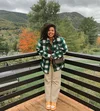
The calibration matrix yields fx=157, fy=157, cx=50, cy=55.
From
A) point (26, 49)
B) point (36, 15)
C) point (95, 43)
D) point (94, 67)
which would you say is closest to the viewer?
point (94, 67)

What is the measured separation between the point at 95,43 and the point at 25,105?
1202 inches

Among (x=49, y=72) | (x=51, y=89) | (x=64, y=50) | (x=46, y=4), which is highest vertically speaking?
(x=46, y=4)

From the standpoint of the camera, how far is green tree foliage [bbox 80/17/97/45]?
97.3 feet

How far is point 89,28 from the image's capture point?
3023 centimetres

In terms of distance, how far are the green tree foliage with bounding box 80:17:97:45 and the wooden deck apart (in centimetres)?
2825

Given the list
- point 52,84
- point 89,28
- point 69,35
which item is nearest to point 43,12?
point 69,35

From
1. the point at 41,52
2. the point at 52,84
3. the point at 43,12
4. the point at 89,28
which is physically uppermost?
the point at 43,12

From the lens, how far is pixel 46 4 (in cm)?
2294

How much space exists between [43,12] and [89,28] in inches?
461

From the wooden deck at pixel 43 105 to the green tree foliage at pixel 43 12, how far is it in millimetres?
19498

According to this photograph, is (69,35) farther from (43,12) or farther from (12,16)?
(12,16)

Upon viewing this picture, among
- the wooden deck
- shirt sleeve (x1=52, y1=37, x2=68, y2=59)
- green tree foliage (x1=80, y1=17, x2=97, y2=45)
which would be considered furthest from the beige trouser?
green tree foliage (x1=80, y1=17, x2=97, y2=45)

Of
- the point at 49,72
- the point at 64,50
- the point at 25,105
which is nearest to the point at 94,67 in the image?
the point at 64,50

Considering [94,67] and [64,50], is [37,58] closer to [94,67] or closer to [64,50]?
[64,50]
